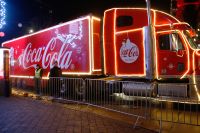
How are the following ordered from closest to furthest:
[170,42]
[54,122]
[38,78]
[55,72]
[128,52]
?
[54,122] → [170,42] → [128,52] → [55,72] → [38,78]

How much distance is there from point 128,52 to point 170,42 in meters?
1.84

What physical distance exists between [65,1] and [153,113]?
110 ft

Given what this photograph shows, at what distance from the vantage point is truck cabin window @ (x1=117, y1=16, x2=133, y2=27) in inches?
500

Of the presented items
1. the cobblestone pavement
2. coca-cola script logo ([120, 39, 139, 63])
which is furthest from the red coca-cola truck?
the cobblestone pavement

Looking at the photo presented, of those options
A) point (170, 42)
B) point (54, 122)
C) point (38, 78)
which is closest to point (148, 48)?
point (170, 42)

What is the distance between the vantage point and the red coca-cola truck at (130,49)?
36.7 feet

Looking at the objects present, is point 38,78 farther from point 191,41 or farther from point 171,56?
point 191,41

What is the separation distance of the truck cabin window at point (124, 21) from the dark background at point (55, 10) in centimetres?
1584

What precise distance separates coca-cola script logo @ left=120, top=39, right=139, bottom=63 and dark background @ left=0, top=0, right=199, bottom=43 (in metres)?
16.3

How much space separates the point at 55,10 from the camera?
4216 cm

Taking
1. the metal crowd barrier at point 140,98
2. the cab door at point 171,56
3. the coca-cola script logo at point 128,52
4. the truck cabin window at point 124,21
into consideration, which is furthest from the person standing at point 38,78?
the cab door at point 171,56

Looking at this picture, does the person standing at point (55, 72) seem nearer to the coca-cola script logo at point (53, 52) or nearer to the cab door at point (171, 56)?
the coca-cola script logo at point (53, 52)

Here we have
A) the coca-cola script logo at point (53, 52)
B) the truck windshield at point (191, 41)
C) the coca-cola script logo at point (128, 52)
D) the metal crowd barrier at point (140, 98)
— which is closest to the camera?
the metal crowd barrier at point (140, 98)

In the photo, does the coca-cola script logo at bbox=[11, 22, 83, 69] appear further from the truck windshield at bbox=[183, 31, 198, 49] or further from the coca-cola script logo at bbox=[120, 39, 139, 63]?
the truck windshield at bbox=[183, 31, 198, 49]
